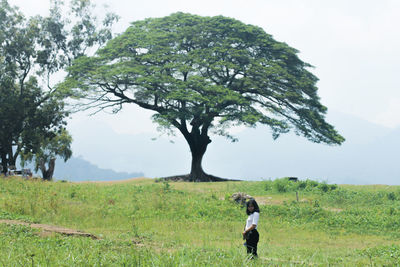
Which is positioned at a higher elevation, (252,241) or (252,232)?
(252,232)

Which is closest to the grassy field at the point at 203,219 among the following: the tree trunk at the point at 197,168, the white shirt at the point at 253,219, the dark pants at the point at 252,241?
the dark pants at the point at 252,241

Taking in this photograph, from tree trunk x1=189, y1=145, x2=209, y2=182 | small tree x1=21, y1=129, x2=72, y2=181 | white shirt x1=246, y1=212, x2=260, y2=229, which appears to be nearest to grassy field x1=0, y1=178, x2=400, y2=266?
white shirt x1=246, y1=212, x2=260, y2=229

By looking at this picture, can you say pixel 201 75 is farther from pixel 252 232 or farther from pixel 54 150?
pixel 252 232

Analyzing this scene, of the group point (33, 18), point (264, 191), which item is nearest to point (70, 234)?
point (264, 191)

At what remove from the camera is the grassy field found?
10.4 m

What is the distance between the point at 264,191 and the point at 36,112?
2232cm

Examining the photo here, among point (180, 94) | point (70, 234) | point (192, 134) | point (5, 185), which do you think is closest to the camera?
point (70, 234)

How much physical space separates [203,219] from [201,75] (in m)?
18.7

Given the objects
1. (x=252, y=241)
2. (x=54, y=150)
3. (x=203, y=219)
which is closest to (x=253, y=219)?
(x=252, y=241)

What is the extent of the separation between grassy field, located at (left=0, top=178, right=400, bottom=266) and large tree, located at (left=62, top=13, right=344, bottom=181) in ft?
33.9

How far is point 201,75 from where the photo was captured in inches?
1315

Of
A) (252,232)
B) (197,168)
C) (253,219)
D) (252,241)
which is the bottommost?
(252,241)

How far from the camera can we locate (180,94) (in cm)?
2981

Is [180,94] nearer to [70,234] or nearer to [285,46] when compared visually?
[285,46]
